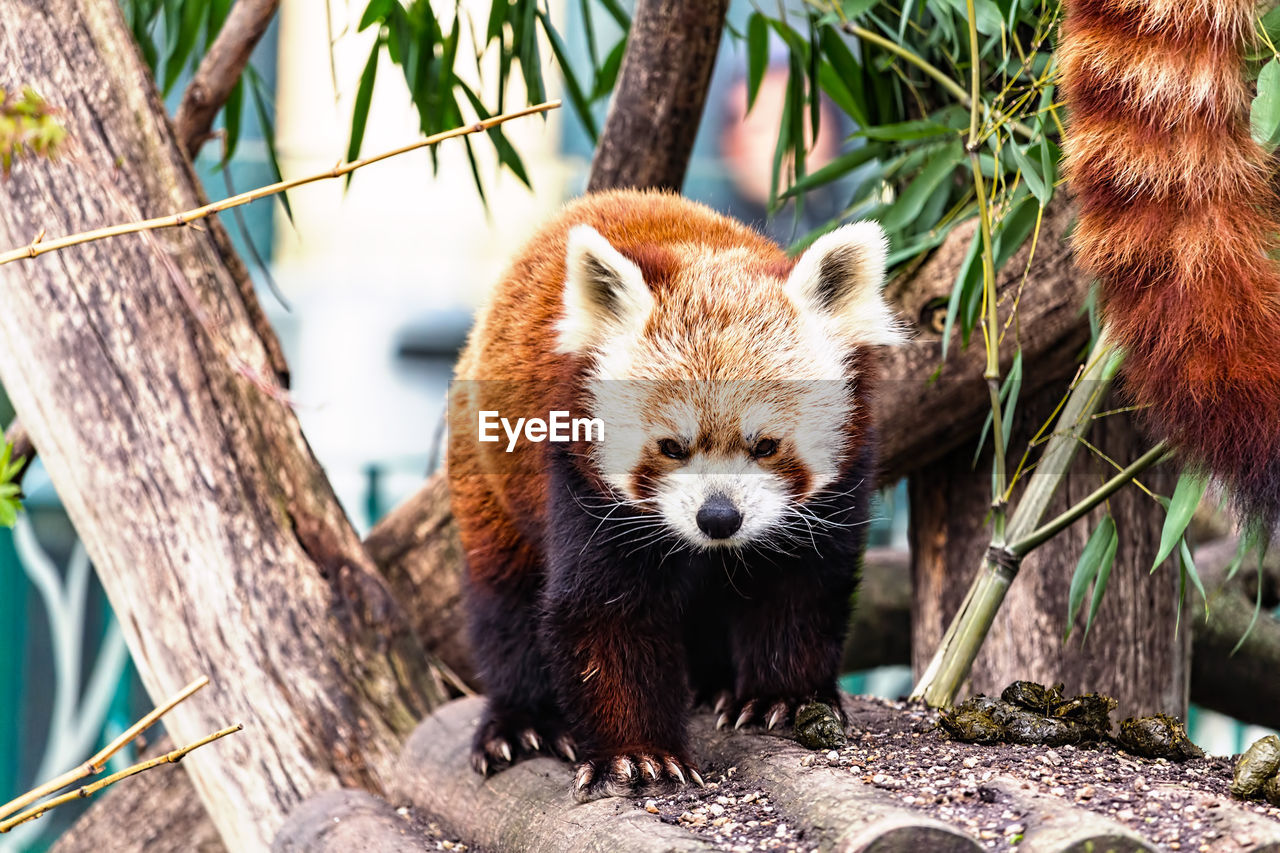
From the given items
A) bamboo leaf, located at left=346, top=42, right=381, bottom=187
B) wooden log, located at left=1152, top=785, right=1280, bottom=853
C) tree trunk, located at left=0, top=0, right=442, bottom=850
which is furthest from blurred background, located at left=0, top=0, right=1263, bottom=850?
wooden log, located at left=1152, top=785, right=1280, bottom=853

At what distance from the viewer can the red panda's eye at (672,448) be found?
6.82ft

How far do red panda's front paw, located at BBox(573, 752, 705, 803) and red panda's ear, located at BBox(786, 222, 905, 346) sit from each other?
32.4 inches

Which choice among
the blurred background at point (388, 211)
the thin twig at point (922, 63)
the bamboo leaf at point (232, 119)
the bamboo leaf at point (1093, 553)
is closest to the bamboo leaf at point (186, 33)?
the bamboo leaf at point (232, 119)

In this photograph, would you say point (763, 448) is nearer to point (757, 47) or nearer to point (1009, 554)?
point (1009, 554)

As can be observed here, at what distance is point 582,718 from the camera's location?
222 centimetres

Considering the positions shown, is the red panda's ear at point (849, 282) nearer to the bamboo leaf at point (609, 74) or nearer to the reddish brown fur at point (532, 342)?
the reddish brown fur at point (532, 342)

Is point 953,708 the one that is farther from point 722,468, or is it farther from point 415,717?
point 415,717

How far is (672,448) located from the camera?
2.08 m

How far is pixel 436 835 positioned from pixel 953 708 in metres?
1.07

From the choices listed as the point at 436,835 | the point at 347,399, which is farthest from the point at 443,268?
the point at 436,835

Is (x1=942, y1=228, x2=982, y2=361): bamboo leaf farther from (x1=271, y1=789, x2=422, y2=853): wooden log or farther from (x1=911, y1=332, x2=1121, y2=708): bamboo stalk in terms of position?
(x1=271, y1=789, x2=422, y2=853): wooden log

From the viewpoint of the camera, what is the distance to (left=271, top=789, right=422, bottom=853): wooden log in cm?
241

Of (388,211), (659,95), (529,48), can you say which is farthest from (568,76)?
(388,211)

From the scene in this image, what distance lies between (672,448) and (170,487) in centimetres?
140
